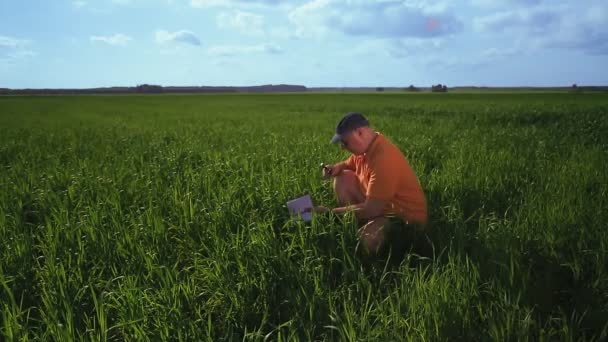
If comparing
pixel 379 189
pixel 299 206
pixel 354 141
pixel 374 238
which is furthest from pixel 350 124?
pixel 374 238

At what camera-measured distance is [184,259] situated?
3123mm

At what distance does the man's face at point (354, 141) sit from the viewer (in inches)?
128

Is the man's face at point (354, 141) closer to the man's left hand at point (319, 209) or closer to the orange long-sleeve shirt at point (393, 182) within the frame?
the orange long-sleeve shirt at point (393, 182)

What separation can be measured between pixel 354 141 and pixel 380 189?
0.45 meters

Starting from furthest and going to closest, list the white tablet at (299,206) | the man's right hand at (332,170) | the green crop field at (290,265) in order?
the man's right hand at (332,170)
the white tablet at (299,206)
the green crop field at (290,265)

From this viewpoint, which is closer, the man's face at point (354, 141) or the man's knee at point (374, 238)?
the man's knee at point (374, 238)

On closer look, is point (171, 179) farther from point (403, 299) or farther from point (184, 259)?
point (403, 299)

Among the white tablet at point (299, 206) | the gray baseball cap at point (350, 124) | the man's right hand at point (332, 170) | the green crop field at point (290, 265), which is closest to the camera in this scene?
the green crop field at point (290, 265)

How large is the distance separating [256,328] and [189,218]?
62.7 inches

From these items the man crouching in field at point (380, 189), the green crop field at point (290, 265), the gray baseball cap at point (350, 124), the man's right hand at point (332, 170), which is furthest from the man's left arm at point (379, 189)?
the man's right hand at point (332, 170)

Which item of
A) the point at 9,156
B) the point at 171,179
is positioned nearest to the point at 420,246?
the point at 171,179

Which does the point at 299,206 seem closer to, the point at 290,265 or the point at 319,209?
the point at 319,209

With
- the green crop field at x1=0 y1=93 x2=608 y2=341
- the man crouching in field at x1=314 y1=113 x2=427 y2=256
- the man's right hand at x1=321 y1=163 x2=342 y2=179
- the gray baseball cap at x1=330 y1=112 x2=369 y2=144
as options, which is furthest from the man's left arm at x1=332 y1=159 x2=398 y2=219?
the man's right hand at x1=321 y1=163 x2=342 y2=179

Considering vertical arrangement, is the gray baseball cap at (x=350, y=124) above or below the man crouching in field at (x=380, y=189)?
above
